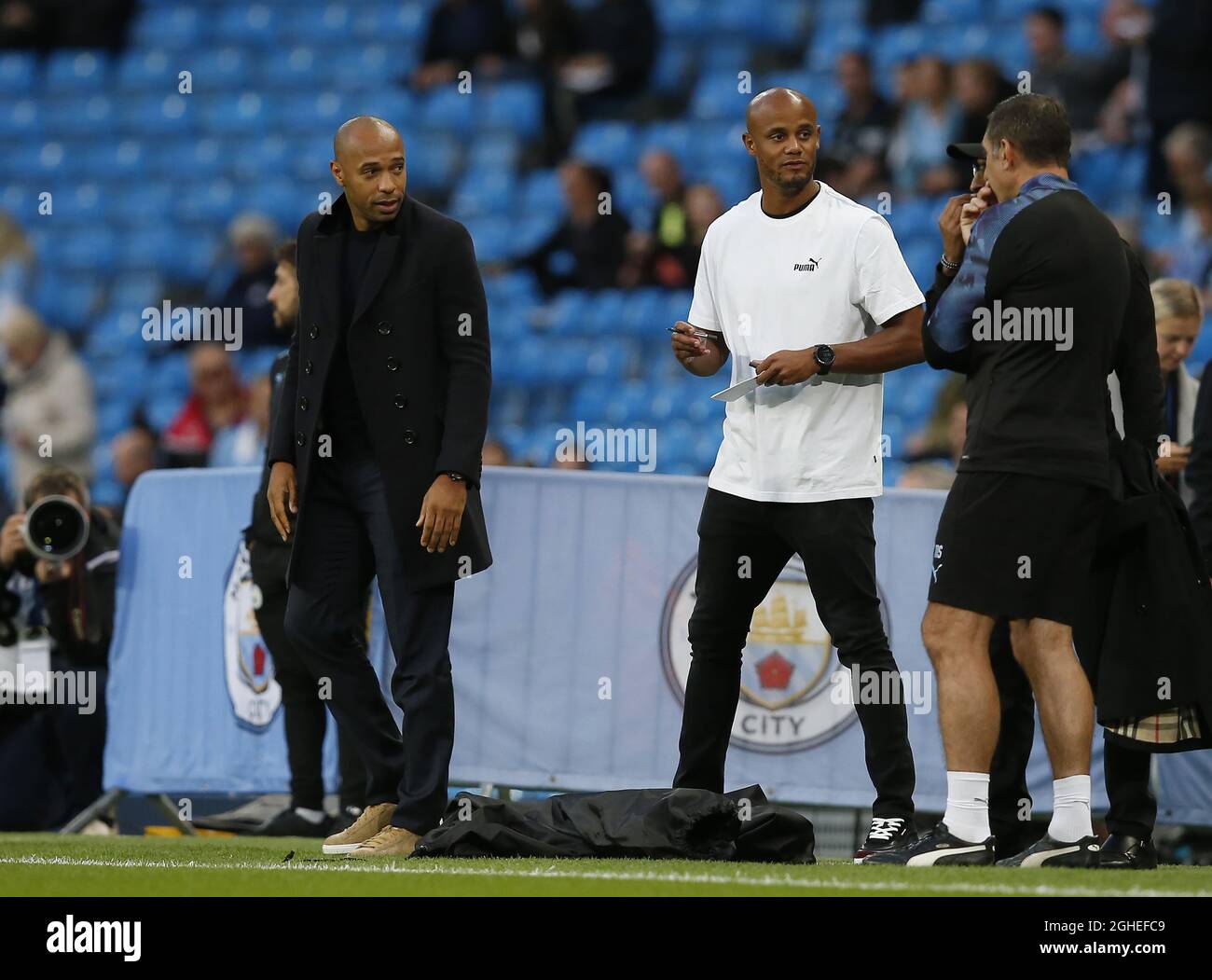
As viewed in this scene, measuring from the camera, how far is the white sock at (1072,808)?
4.64 m

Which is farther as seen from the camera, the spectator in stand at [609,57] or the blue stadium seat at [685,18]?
the blue stadium seat at [685,18]

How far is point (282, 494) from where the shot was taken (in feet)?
17.8

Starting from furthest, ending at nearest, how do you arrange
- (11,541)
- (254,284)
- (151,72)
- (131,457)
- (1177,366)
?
(151,72), (254,284), (131,457), (11,541), (1177,366)

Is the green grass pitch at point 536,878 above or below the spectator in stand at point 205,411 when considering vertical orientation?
below

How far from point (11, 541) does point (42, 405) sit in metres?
6.00

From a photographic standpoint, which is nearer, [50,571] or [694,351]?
[694,351]

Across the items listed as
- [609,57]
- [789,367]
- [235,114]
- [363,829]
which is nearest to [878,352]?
[789,367]

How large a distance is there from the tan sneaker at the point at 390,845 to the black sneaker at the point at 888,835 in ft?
3.93

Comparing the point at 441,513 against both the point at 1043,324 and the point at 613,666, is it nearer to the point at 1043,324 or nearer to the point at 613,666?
the point at 1043,324

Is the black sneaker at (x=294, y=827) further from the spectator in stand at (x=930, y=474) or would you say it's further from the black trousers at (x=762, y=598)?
the spectator in stand at (x=930, y=474)

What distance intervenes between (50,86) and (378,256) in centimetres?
1182

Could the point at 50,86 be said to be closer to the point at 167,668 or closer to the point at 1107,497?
the point at 167,668

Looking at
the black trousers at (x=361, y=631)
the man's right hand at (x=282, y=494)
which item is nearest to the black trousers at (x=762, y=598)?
the black trousers at (x=361, y=631)

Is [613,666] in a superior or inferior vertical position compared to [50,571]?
inferior
